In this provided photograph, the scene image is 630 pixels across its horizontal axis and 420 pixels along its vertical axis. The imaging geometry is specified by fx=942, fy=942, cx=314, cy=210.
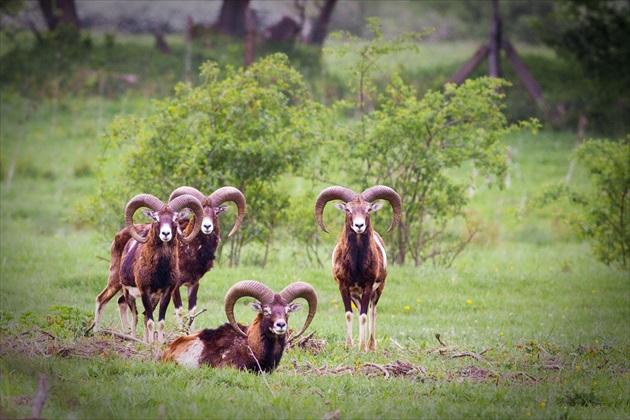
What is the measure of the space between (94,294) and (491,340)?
7700 millimetres

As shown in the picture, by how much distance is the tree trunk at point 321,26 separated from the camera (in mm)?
37722

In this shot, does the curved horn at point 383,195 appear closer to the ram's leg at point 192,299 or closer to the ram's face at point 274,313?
the ram's face at point 274,313

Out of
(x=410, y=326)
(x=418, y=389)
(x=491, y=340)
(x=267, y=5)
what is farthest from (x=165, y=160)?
(x=267, y=5)

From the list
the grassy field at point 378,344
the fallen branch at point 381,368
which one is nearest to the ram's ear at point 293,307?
the grassy field at point 378,344

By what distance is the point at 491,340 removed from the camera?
14398 mm

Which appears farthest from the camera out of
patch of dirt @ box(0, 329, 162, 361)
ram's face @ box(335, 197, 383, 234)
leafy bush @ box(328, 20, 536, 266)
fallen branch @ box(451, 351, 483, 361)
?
leafy bush @ box(328, 20, 536, 266)

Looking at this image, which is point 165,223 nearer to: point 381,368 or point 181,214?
point 181,214

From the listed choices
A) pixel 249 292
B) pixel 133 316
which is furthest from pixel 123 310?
pixel 249 292

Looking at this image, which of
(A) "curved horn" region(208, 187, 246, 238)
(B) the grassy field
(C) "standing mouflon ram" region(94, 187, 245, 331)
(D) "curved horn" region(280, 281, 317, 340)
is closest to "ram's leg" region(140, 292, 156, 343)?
(B) the grassy field

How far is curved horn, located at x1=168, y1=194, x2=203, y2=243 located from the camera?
44.3ft

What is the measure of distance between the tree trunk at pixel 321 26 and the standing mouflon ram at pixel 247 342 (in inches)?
1080

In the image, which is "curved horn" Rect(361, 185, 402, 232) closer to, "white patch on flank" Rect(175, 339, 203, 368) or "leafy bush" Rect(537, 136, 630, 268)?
"white patch on flank" Rect(175, 339, 203, 368)

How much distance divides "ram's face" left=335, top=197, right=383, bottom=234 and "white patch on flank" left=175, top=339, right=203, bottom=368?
2.92 m

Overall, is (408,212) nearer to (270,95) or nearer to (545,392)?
(270,95)
